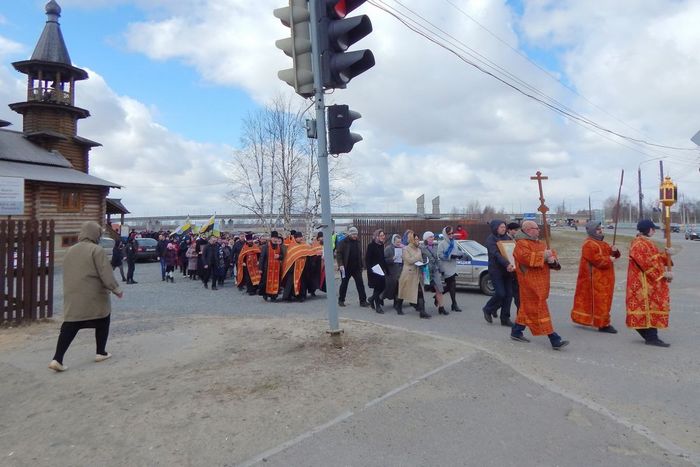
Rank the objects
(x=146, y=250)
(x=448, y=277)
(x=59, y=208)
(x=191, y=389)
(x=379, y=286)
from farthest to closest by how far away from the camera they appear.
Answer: (x=59, y=208) → (x=146, y=250) → (x=379, y=286) → (x=448, y=277) → (x=191, y=389)

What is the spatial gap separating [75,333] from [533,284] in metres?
5.99

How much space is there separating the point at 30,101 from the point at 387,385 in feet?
119

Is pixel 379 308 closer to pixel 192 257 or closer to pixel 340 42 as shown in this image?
pixel 340 42

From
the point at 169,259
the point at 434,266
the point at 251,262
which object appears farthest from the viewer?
the point at 169,259

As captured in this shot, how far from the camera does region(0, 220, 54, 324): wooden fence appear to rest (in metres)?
8.34

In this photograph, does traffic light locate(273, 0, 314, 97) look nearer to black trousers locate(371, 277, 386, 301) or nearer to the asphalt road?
the asphalt road

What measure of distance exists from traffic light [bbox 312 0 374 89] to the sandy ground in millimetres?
3452

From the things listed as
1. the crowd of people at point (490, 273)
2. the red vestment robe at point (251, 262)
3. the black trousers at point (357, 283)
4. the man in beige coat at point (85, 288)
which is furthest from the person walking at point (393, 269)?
the man in beige coat at point (85, 288)

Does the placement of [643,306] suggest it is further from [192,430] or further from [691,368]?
[192,430]

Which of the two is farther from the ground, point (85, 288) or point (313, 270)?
point (85, 288)

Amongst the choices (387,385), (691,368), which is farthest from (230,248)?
(691,368)

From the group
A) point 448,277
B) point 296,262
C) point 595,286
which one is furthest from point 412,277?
point 296,262

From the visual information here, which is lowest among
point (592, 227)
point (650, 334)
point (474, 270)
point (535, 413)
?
point (535, 413)

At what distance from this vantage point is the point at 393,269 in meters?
10.2
